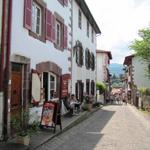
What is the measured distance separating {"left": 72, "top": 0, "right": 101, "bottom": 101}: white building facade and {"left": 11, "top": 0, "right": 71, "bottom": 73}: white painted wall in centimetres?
446

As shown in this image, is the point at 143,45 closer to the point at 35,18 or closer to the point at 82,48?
the point at 82,48

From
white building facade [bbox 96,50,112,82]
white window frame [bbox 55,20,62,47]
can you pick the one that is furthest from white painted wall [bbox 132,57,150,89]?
white window frame [bbox 55,20,62,47]

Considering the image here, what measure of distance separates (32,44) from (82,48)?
1456 centimetres

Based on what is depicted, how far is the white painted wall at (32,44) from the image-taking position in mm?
13578

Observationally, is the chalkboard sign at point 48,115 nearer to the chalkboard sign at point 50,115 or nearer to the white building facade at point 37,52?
the chalkboard sign at point 50,115

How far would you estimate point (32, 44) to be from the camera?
15484mm

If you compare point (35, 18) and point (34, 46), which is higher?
point (35, 18)

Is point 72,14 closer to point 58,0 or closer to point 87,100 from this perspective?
point 58,0

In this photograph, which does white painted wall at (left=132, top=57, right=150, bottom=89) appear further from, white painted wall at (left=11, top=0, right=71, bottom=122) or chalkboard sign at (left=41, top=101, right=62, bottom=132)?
chalkboard sign at (left=41, top=101, right=62, bottom=132)

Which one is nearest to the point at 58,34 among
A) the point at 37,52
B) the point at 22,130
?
the point at 37,52

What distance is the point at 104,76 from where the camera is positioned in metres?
61.9

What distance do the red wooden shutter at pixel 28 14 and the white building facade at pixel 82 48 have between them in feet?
32.9

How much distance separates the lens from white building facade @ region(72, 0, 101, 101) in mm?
26094

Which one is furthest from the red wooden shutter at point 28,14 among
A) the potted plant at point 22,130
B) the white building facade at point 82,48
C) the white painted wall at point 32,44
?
the white building facade at point 82,48
